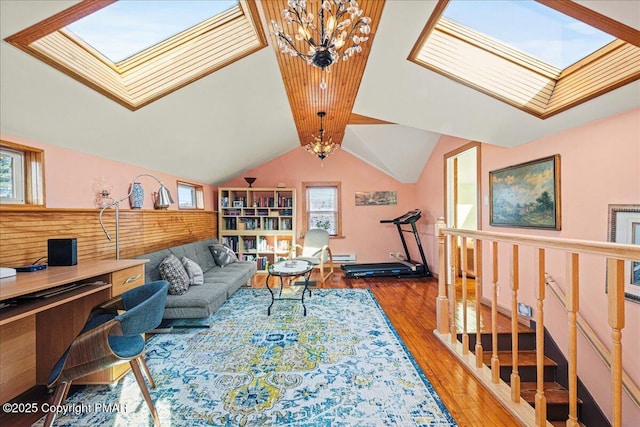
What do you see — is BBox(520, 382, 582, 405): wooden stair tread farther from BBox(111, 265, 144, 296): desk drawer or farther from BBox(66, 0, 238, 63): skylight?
BBox(66, 0, 238, 63): skylight

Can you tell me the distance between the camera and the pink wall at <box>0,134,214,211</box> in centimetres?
212

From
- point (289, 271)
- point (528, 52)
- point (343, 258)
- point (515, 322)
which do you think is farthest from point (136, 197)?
point (528, 52)

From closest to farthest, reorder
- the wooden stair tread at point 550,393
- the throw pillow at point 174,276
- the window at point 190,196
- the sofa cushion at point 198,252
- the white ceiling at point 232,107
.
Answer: the white ceiling at point 232,107 < the wooden stair tread at point 550,393 < the throw pillow at point 174,276 < the sofa cushion at point 198,252 < the window at point 190,196

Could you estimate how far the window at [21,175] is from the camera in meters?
1.88

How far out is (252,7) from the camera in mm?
1928

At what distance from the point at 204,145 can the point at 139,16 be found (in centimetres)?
184

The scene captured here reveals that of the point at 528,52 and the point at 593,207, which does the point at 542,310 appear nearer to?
the point at 593,207

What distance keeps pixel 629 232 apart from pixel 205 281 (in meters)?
4.03

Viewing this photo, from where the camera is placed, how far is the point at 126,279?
209cm

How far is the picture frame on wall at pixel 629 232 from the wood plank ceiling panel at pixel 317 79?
2.32 metres

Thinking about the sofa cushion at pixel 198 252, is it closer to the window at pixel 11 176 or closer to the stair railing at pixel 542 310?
the window at pixel 11 176

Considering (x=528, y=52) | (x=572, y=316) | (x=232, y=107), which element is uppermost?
(x=528, y=52)

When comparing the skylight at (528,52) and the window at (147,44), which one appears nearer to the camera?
the window at (147,44)

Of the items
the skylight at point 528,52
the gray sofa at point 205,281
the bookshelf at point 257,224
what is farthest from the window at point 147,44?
the bookshelf at point 257,224
